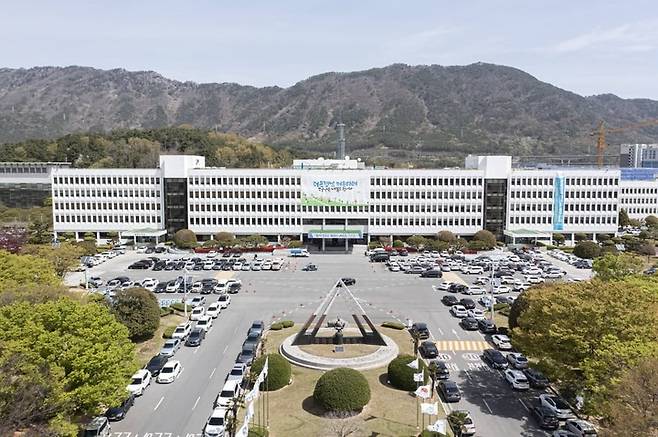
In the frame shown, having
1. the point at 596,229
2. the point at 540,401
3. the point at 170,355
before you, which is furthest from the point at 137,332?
the point at 596,229

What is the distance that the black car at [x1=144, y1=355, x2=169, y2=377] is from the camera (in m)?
31.6

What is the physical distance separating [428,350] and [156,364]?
1662 cm

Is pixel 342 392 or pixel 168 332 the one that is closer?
pixel 342 392

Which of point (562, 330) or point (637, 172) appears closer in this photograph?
point (562, 330)

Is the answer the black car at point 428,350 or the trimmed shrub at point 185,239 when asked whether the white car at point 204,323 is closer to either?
the black car at point 428,350

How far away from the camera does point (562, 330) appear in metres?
26.1

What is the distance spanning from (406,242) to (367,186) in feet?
31.4

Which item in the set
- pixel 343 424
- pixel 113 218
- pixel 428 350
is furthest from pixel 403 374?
pixel 113 218

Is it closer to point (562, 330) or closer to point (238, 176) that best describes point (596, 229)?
point (238, 176)

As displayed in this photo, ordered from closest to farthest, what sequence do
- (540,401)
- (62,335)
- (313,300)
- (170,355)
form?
(62,335), (540,401), (170,355), (313,300)

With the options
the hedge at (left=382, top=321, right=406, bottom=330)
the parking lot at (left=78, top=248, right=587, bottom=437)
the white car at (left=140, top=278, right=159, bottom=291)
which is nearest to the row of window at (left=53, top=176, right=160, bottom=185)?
the parking lot at (left=78, top=248, right=587, bottom=437)

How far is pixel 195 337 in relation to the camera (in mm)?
36969

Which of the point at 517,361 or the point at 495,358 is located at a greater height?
the point at 495,358

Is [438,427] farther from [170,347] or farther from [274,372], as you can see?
[170,347]
